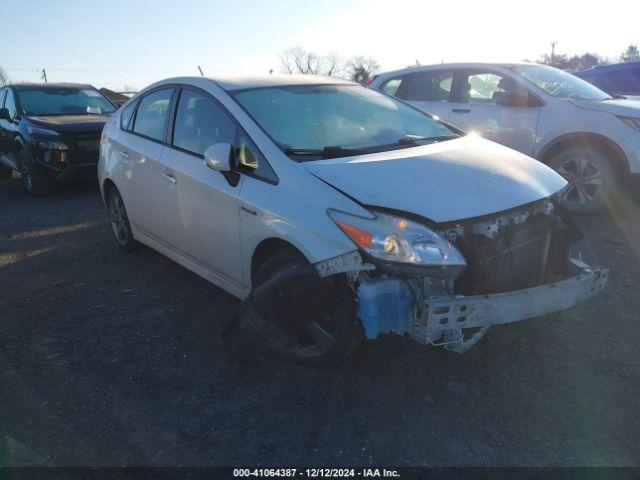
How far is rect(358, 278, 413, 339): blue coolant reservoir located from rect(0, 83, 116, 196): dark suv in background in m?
6.72

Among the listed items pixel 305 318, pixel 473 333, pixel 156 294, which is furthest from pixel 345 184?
pixel 156 294

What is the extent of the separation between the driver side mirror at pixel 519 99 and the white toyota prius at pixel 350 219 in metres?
2.40

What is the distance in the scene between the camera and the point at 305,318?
9.13 ft

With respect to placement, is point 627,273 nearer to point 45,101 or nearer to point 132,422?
point 132,422

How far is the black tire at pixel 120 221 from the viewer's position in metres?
4.92

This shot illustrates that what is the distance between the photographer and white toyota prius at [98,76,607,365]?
8.21 feet

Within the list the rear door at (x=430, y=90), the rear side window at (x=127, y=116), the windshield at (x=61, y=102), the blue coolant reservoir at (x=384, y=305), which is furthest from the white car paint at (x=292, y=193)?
the windshield at (x=61, y=102)

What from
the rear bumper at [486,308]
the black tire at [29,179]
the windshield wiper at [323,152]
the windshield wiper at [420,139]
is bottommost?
the black tire at [29,179]

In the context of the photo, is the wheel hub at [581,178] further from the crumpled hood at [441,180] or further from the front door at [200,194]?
the front door at [200,194]

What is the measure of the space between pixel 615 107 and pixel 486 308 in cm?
421

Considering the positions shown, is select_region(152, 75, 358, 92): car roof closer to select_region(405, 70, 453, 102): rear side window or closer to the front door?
the front door

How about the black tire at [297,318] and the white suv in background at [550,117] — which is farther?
the white suv in background at [550,117]

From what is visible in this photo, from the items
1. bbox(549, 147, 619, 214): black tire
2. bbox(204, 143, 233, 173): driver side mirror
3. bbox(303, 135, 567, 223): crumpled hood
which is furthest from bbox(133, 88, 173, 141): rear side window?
bbox(549, 147, 619, 214): black tire

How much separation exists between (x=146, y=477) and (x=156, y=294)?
2.11 metres
